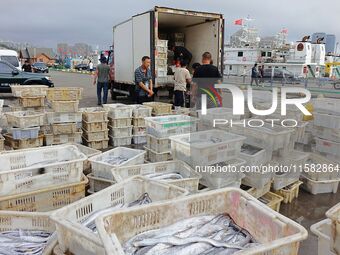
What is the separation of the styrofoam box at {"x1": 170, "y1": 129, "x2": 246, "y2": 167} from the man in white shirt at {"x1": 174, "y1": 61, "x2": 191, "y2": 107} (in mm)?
4139

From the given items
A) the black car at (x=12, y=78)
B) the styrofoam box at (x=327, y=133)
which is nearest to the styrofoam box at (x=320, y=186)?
the styrofoam box at (x=327, y=133)

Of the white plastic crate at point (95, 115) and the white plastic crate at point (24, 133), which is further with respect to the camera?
the white plastic crate at point (95, 115)

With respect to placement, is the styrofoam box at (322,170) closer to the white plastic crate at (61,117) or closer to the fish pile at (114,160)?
the fish pile at (114,160)

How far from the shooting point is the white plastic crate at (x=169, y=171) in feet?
11.8

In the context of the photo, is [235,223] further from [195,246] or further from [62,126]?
[62,126]

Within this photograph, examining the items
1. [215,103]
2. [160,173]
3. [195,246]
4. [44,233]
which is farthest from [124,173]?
[215,103]

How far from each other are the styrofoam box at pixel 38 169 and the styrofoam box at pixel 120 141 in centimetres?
249

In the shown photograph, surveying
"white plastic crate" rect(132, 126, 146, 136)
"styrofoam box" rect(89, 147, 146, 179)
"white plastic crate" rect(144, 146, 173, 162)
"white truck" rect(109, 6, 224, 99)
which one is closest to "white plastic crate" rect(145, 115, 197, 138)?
"white plastic crate" rect(144, 146, 173, 162)

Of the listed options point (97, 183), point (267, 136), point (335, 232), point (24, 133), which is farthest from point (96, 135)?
point (335, 232)

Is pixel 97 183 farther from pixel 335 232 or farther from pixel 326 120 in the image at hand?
pixel 326 120

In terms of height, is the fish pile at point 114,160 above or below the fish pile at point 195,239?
below

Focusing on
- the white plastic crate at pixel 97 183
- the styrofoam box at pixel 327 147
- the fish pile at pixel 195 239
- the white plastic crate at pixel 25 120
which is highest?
the white plastic crate at pixel 25 120

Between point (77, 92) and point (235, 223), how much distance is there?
204 inches

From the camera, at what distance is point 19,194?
3.35 metres
